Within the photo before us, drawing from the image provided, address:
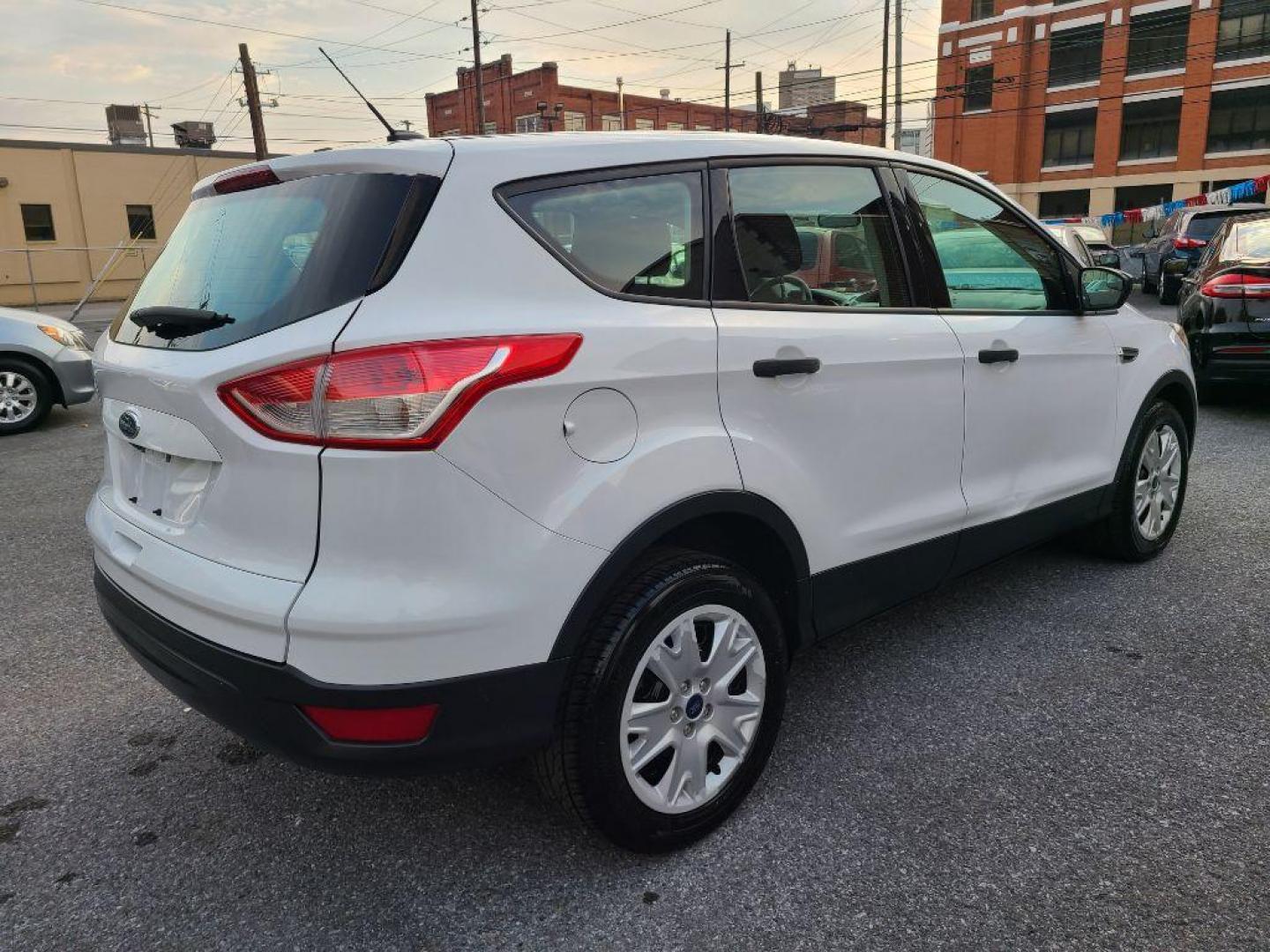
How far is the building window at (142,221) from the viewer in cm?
3391

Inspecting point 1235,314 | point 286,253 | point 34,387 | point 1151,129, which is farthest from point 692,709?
point 1151,129

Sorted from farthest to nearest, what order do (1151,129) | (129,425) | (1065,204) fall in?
1. (1065,204)
2. (1151,129)
3. (129,425)

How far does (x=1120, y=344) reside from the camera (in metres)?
4.03

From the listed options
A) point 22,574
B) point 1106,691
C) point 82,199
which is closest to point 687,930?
point 1106,691

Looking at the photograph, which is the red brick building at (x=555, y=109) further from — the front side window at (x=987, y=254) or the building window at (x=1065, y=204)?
the front side window at (x=987, y=254)

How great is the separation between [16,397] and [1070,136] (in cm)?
5082

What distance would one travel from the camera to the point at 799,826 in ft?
8.18

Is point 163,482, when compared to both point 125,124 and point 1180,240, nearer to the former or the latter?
point 1180,240

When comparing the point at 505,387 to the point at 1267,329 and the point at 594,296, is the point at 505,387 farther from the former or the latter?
the point at 1267,329

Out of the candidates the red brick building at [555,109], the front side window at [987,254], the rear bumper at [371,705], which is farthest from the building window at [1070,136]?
the rear bumper at [371,705]

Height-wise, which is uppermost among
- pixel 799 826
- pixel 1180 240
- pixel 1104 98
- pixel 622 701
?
pixel 1104 98

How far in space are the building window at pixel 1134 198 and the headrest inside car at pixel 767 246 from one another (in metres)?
45.3

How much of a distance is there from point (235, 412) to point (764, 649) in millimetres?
Result: 1429

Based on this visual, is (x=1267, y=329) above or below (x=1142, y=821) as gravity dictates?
above
